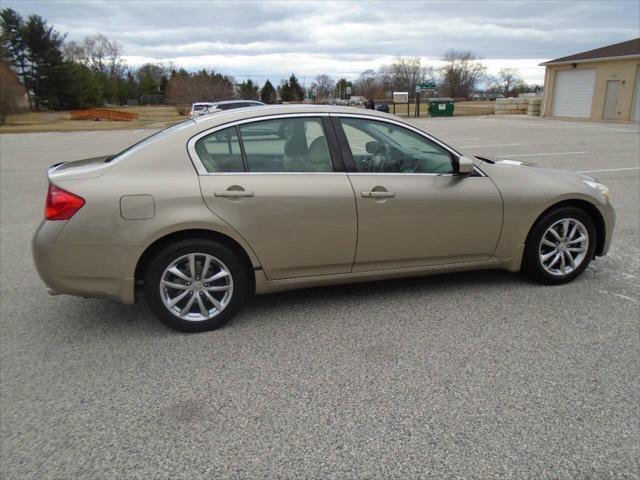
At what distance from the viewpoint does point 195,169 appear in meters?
3.57

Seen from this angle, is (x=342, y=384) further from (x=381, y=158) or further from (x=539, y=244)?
(x=539, y=244)

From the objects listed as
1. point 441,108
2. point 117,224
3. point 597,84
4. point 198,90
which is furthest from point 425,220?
point 198,90

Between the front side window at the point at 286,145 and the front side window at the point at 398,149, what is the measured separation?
32cm

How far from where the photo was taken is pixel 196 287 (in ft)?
11.8

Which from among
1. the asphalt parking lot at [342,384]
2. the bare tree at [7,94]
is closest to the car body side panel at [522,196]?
the asphalt parking lot at [342,384]

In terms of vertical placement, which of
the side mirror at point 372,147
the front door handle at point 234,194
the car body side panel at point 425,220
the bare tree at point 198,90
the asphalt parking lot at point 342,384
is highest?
the bare tree at point 198,90

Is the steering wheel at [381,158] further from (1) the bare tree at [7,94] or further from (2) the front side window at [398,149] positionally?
(1) the bare tree at [7,94]

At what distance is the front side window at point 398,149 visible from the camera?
4016 millimetres

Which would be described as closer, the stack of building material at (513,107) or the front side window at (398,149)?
the front side window at (398,149)

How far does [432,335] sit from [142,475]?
2.10m

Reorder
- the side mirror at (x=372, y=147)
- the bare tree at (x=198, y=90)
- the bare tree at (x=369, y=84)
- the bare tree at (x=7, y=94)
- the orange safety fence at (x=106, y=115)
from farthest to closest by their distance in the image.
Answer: the bare tree at (x=369, y=84)
the bare tree at (x=198, y=90)
the orange safety fence at (x=106, y=115)
the bare tree at (x=7, y=94)
the side mirror at (x=372, y=147)

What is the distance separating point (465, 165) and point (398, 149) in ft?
1.79

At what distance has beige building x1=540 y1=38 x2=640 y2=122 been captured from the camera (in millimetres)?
29203

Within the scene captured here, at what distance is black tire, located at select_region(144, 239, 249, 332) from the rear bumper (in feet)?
0.46
